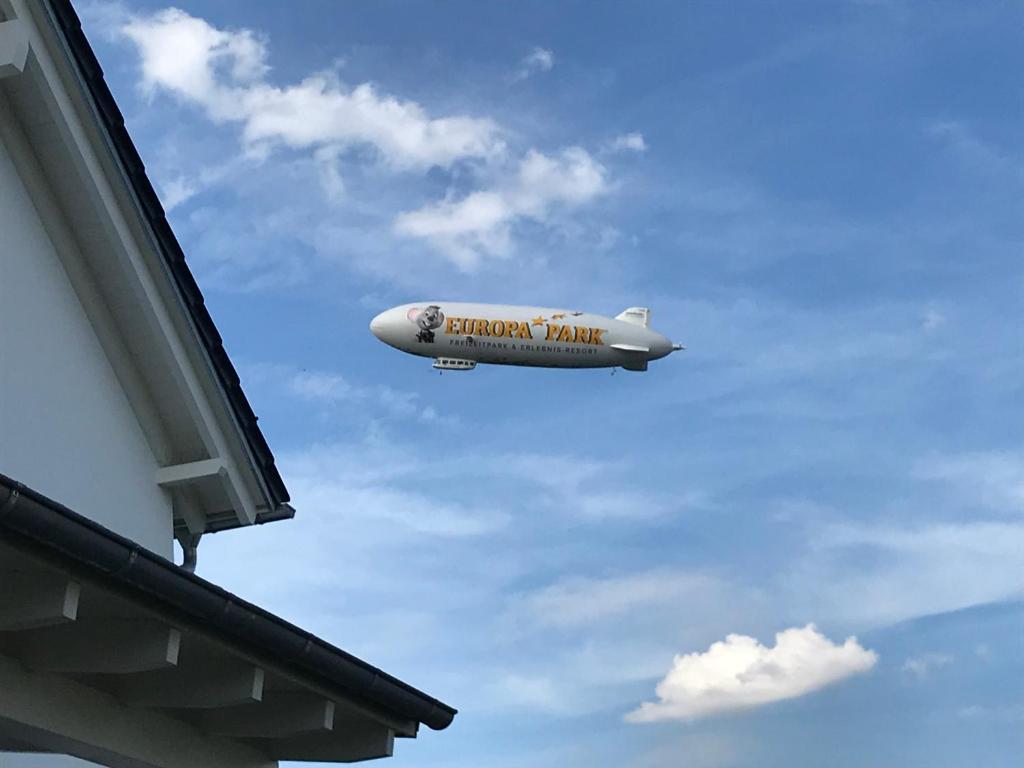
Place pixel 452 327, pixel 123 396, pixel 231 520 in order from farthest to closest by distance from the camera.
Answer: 1. pixel 452 327
2. pixel 231 520
3. pixel 123 396

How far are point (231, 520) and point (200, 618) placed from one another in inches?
271

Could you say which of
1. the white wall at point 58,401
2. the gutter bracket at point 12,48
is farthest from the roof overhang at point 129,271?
the white wall at point 58,401

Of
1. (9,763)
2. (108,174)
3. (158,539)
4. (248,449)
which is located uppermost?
(108,174)

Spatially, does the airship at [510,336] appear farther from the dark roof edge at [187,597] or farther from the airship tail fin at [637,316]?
the dark roof edge at [187,597]

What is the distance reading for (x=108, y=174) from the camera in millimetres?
13734

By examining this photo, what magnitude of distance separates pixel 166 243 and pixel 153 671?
5868 mm

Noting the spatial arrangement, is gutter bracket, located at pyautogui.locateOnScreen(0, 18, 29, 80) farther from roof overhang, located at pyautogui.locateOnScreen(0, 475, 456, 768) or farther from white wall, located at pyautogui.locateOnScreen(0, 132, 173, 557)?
roof overhang, located at pyautogui.locateOnScreen(0, 475, 456, 768)

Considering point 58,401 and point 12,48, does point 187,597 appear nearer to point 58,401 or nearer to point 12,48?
point 58,401

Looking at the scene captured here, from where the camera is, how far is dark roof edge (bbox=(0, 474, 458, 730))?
7266mm

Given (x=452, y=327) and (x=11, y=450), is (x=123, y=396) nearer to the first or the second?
(x=11, y=450)

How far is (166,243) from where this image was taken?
1430cm

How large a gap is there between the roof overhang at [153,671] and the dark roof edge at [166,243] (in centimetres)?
446

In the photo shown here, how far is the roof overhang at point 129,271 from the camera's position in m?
13.1

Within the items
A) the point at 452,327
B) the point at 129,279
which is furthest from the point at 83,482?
the point at 452,327
